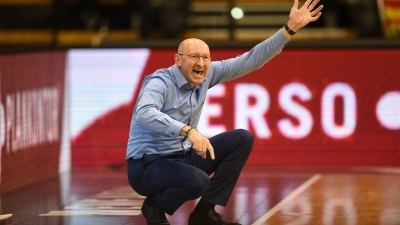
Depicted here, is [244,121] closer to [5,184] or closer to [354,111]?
[354,111]

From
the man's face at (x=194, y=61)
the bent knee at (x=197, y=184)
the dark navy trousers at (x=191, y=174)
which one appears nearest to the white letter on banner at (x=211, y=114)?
the dark navy trousers at (x=191, y=174)

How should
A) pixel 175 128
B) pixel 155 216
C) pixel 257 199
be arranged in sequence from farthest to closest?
1. pixel 257 199
2. pixel 155 216
3. pixel 175 128

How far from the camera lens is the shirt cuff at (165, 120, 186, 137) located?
5.99m

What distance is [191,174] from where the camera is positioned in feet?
Answer: 20.7

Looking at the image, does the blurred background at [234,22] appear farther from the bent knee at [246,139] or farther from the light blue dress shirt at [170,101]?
the bent knee at [246,139]

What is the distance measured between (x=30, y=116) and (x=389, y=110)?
430cm

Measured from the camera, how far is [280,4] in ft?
39.9

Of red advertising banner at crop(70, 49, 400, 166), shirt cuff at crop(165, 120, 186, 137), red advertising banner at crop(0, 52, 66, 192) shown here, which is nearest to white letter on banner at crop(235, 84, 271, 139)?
red advertising banner at crop(70, 49, 400, 166)

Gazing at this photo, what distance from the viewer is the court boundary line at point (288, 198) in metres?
7.26

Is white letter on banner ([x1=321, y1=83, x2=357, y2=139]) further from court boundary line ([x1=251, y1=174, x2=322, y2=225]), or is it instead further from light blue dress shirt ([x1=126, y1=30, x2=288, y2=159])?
light blue dress shirt ([x1=126, y1=30, x2=288, y2=159])

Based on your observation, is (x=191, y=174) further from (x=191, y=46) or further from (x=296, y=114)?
(x=296, y=114)

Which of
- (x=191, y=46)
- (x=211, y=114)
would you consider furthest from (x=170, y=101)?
(x=211, y=114)

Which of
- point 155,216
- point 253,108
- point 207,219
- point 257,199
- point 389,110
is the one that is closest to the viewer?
point 155,216

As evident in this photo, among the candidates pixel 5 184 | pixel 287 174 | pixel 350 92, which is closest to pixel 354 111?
pixel 350 92
